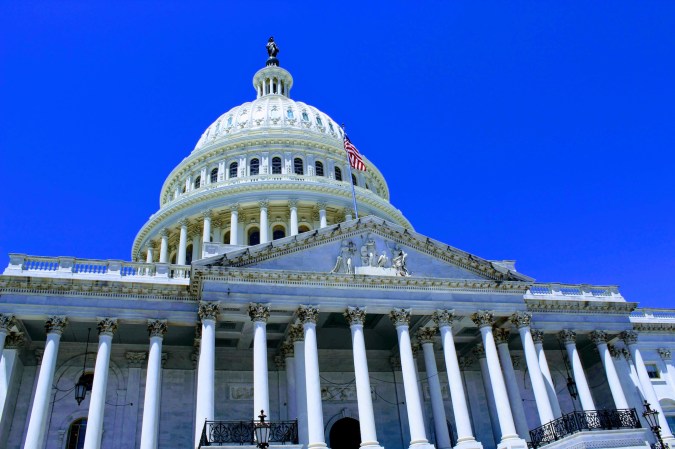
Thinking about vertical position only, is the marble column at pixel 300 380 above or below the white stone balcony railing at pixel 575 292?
below

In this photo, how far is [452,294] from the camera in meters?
33.0

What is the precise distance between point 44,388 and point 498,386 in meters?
21.5

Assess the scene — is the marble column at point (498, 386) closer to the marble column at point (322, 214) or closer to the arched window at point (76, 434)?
the marble column at point (322, 214)

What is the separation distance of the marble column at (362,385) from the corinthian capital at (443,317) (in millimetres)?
4032

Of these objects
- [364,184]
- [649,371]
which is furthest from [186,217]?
[649,371]

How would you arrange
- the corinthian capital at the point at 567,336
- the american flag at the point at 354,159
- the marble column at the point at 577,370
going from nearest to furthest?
the marble column at the point at 577,370 < the corinthian capital at the point at 567,336 < the american flag at the point at 354,159

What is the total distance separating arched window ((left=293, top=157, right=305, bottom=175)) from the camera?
184ft

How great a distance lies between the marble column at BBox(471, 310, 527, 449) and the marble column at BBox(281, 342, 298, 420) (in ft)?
32.6

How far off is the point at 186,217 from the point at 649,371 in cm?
3748

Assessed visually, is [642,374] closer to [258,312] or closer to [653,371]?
[653,371]

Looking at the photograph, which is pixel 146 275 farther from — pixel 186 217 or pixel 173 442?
pixel 186 217

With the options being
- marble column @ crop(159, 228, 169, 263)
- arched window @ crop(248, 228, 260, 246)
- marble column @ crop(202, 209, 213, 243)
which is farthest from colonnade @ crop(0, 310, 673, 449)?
marble column @ crop(159, 228, 169, 263)

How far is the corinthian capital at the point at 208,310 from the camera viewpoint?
95.2 feet

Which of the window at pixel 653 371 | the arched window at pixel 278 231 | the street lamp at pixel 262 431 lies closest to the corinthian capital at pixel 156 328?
the street lamp at pixel 262 431
